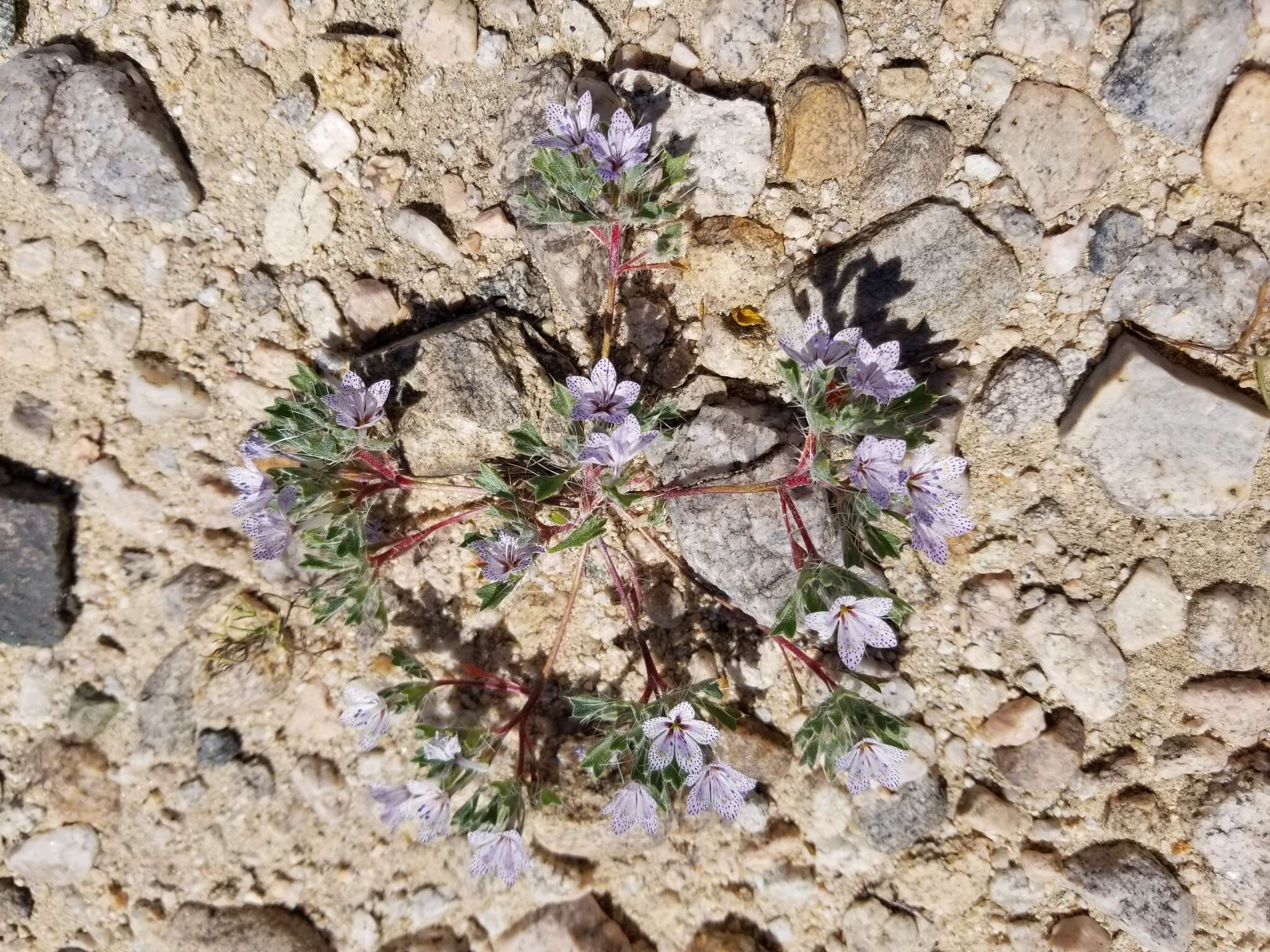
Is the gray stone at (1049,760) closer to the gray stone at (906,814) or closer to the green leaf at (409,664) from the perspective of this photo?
the gray stone at (906,814)

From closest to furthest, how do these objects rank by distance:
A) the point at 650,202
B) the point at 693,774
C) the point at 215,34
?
the point at 693,774 < the point at 650,202 < the point at 215,34

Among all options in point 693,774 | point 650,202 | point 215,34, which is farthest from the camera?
point 215,34

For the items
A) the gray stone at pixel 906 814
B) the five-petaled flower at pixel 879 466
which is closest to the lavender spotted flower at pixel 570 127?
the five-petaled flower at pixel 879 466

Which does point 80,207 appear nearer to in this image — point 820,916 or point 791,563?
point 791,563

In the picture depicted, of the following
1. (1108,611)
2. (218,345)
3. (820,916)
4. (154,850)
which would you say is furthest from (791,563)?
(154,850)

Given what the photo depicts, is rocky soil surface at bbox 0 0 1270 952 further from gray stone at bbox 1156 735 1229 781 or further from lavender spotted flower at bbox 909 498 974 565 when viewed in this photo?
lavender spotted flower at bbox 909 498 974 565

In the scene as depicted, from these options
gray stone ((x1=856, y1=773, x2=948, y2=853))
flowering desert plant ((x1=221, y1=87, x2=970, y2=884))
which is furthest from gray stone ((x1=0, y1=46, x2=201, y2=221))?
gray stone ((x1=856, y1=773, x2=948, y2=853))

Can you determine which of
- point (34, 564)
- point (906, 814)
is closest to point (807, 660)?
point (906, 814)
